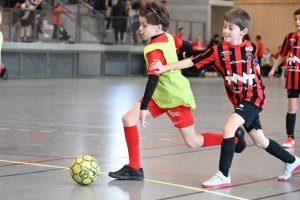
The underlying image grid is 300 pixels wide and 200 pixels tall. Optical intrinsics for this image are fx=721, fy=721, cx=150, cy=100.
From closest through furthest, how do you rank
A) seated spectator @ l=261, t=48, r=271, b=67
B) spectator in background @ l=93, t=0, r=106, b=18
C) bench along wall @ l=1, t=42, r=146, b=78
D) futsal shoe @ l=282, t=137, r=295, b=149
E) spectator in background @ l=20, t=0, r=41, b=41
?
futsal shoe @ l=282, t=137, r=295, b=149
spectator in background @ l=20, t=0, r=41, b=41
bench along wall @ l=1, t=42, r=146, b=78
spectator in background @ l=93, t=0, r=106, b=18
seated spectator @ l=261, t=48, r=271, b=67

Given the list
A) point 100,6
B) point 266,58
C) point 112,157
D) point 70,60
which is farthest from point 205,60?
point 266,58

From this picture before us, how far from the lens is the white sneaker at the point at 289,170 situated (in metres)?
7.32

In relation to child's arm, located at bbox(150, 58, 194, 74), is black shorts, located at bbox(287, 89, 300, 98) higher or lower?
lower

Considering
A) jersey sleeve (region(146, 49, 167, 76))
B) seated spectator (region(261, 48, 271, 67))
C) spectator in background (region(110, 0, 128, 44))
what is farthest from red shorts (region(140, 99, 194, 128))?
seated spectator (region(261, 48, 271, 67))

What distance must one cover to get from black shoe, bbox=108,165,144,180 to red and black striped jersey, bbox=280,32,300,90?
393cm

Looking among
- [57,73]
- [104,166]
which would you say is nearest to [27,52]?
[57,73]

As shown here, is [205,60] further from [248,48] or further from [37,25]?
[37,25]

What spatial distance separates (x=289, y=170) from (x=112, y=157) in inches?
92.0

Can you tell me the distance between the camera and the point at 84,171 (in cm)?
682

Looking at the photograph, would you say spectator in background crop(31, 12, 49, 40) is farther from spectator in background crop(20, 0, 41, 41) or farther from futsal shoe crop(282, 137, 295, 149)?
futsal shoe crop(282, 137, 295, 149)

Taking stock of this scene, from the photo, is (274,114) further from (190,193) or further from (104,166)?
(190,193)

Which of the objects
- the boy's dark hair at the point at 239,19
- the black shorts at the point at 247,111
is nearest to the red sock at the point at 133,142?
the black shorts at the point at 247,111

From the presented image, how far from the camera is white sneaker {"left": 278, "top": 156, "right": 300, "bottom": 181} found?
24.0ft

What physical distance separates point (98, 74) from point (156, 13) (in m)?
27.2
